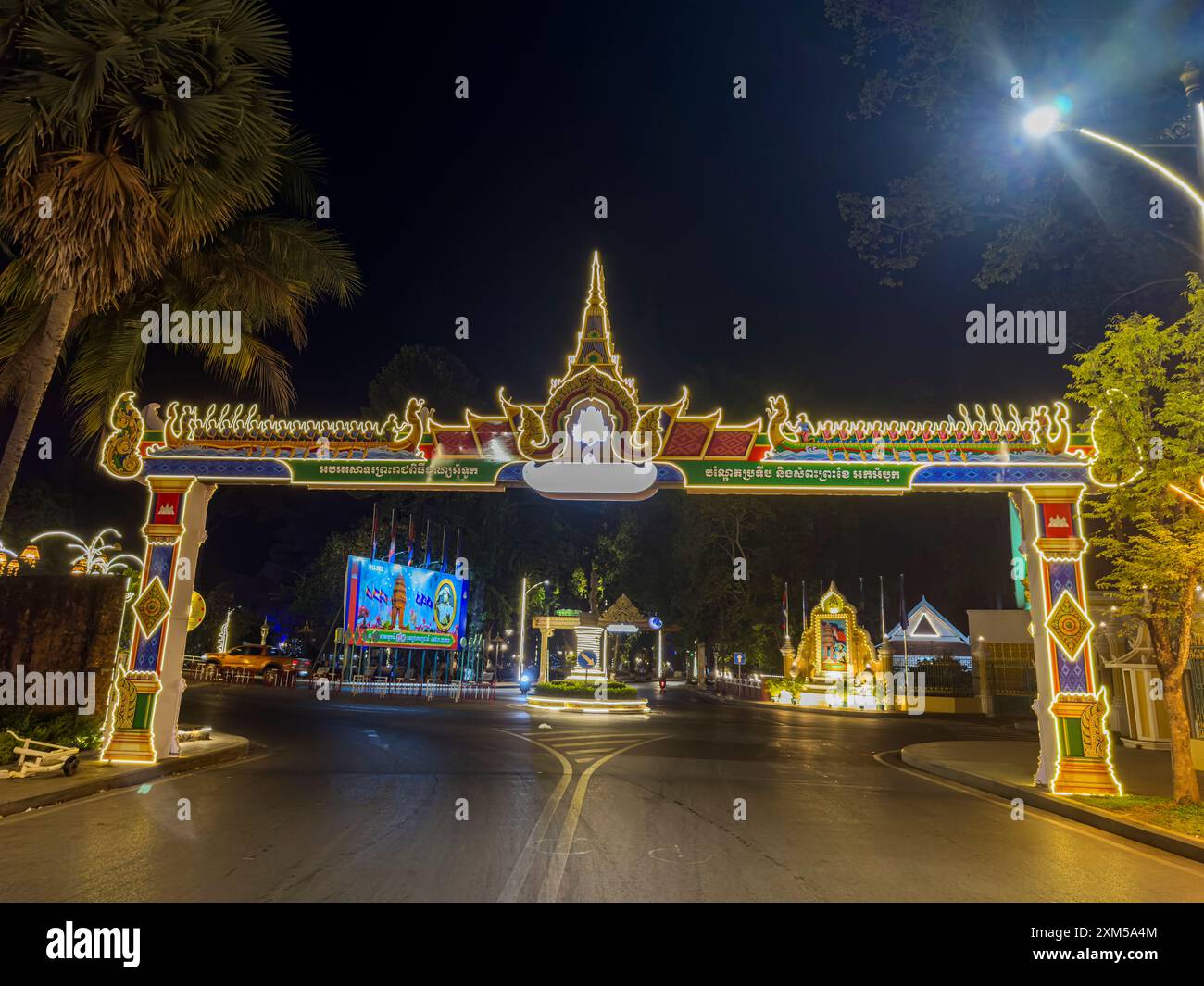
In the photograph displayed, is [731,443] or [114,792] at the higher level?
[731,443]

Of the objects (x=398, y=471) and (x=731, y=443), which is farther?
(x=398, y=471)

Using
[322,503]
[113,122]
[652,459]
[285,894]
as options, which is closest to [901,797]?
[652,459]

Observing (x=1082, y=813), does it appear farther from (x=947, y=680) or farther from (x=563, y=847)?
(x=947, y=680)

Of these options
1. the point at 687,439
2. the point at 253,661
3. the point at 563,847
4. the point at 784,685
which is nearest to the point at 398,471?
the point at 687,439

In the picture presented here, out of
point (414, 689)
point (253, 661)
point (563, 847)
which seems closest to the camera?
point (563, 847)

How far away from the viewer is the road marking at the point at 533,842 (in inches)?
222

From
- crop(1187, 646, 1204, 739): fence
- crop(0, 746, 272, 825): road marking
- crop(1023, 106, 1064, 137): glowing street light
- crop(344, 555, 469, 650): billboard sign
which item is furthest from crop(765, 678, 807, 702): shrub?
crop(1023, 106, 1064, 137): glowing street light

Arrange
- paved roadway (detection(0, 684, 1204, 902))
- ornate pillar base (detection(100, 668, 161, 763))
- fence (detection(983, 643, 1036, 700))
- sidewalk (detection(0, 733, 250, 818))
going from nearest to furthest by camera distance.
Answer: paved roadway (detection(0, 684, 1204, 902)), sidewalk (detection(0, 733, 250, 818)), ornate pillar base (detection(100, 668, 161, 763)), fence (detection(983, 643, 1036, 700))

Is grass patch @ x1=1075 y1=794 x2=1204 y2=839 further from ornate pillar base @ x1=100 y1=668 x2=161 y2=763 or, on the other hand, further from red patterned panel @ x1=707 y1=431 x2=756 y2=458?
ornate pillar base @ x1=100 y1=668 x2=161 y2=763

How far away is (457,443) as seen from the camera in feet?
45.4

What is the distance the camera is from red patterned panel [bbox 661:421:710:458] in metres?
13.5

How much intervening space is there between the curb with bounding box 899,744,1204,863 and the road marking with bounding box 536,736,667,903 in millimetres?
6184

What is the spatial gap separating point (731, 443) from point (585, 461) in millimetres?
2628
